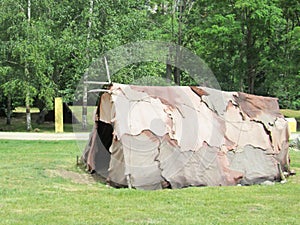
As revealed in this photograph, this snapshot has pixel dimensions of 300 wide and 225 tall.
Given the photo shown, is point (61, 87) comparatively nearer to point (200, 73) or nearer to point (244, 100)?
point (200, 73)

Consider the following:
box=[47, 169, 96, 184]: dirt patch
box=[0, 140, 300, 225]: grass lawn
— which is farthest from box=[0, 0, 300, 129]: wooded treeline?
box=[0, 140, 300, 225]: grass lawn

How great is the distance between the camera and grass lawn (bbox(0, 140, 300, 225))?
273 inches

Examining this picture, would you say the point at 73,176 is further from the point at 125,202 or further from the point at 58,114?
the point at 58,114

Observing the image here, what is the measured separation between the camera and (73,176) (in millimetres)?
10797

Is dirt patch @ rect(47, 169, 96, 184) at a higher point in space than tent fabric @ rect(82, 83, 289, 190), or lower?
lower

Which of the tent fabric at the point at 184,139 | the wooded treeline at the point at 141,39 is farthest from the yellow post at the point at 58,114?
A: the tent fabric at the point at 184,139

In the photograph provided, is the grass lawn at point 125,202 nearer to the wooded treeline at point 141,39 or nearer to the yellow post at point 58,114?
the wooded treeline at point 141,39

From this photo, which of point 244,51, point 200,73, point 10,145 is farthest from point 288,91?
point 10,145

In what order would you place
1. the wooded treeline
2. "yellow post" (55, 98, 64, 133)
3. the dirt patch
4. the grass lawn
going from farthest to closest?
the wooded treeline, "yellow post" (55, 98, 64, 133), the dirt patch, the grass lawn

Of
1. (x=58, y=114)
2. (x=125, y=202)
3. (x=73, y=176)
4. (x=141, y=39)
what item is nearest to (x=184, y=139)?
(x=73, y=176)

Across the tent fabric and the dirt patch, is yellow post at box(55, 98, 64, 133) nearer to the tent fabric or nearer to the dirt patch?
the tent fabric

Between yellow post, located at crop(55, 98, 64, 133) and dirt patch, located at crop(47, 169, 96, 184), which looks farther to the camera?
yellow post, located at crop(55, 98, 64, 133)

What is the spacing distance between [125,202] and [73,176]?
9.96 ft

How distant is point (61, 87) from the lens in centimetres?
2819
